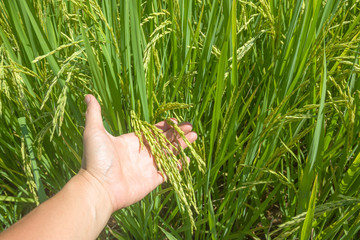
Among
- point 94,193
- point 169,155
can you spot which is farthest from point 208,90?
point 94,193

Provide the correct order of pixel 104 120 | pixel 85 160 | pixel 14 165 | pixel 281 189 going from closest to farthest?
pixel 85 160 → pixel 104 120 → pixel 281 189 → pixel 14 165

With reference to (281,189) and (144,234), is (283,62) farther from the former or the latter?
(144,234)

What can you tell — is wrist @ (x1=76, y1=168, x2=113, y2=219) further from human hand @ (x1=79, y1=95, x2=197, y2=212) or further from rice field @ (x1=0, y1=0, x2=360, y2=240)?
rice field @ (x1=0, y1=0, x2=360, y2=240)

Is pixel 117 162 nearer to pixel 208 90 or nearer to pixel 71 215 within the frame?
pixel 71 215

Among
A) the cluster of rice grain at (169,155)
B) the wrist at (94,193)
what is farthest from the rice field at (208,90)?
the wrist at (94,193)

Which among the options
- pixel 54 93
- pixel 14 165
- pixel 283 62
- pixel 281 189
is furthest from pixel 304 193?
pixel 14 165
